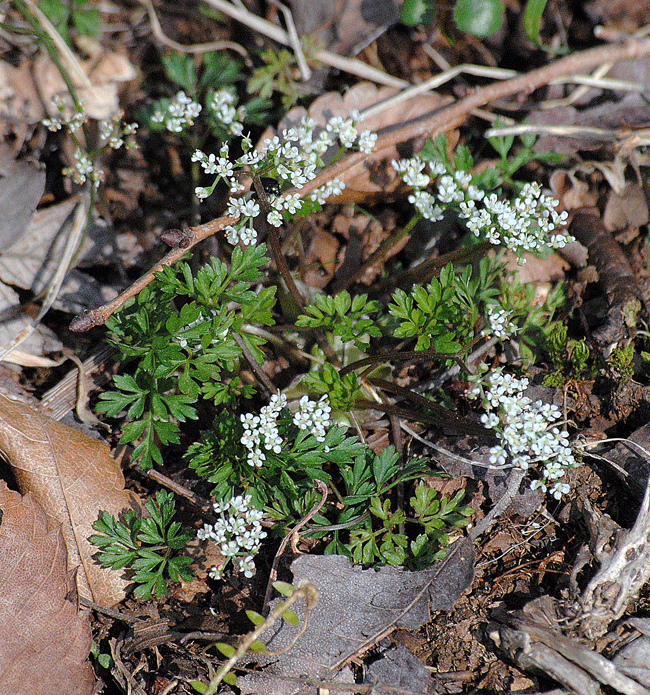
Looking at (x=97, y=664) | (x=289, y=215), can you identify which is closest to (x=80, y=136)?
(x=289, y=215)

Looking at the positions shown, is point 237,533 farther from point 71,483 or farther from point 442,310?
point 442,310

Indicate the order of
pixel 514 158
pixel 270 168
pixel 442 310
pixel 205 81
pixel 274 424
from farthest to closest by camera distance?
pixel 205 81 < pixel 514 158 < pixel 442 310 < pixel 270 168 < pixel 274 424

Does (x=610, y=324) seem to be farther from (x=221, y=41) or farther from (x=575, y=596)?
(x=221, y=41)

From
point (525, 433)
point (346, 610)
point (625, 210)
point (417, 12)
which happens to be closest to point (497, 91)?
point (417, 12)

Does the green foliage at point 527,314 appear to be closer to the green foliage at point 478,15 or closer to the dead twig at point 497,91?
the dead twig at point 497,91

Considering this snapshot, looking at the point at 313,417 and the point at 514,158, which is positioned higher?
the point at 514,158

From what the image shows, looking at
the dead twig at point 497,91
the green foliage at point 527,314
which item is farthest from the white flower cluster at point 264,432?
the dead twig at point 497,91

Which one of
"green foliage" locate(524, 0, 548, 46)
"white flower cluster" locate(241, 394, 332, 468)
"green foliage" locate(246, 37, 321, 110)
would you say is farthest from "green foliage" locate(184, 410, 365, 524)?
"green foliage" locate(524, 0, 548, 46)
